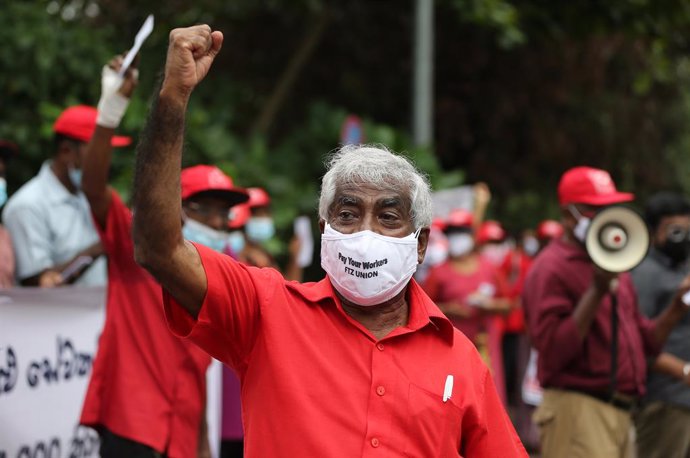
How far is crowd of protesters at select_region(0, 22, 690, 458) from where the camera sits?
3.02 m

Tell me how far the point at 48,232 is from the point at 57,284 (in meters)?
0.29

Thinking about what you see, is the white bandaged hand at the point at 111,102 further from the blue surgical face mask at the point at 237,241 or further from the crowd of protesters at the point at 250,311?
the blue surgical face mask at the point at 237,241

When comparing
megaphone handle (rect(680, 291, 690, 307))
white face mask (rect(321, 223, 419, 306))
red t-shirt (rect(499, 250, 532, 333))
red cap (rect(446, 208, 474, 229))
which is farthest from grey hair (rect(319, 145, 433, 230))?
red t-shirt (rect(499, 250, 532, 333))

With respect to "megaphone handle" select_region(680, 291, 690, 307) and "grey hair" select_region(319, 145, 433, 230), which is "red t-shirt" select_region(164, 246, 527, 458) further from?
"megaphone handle" select_region(680, 291, 690, 307)

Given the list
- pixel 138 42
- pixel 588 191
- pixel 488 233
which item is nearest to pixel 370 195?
pixel 138 42

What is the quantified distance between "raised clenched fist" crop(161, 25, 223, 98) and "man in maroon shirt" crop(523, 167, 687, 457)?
Result: 3.21 meters

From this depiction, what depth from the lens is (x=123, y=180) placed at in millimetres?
10523

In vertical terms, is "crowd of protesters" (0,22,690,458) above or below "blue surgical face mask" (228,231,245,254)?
above

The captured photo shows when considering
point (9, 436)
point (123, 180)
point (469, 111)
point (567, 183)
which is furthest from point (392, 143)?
point (9, 436)

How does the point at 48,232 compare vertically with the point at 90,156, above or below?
below

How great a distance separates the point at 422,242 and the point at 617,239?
2.38m

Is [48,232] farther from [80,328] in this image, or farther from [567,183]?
[567,183]

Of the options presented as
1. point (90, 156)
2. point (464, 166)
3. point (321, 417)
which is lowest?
point (464, 166)

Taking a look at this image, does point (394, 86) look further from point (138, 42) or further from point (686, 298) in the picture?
point (138, 42)
